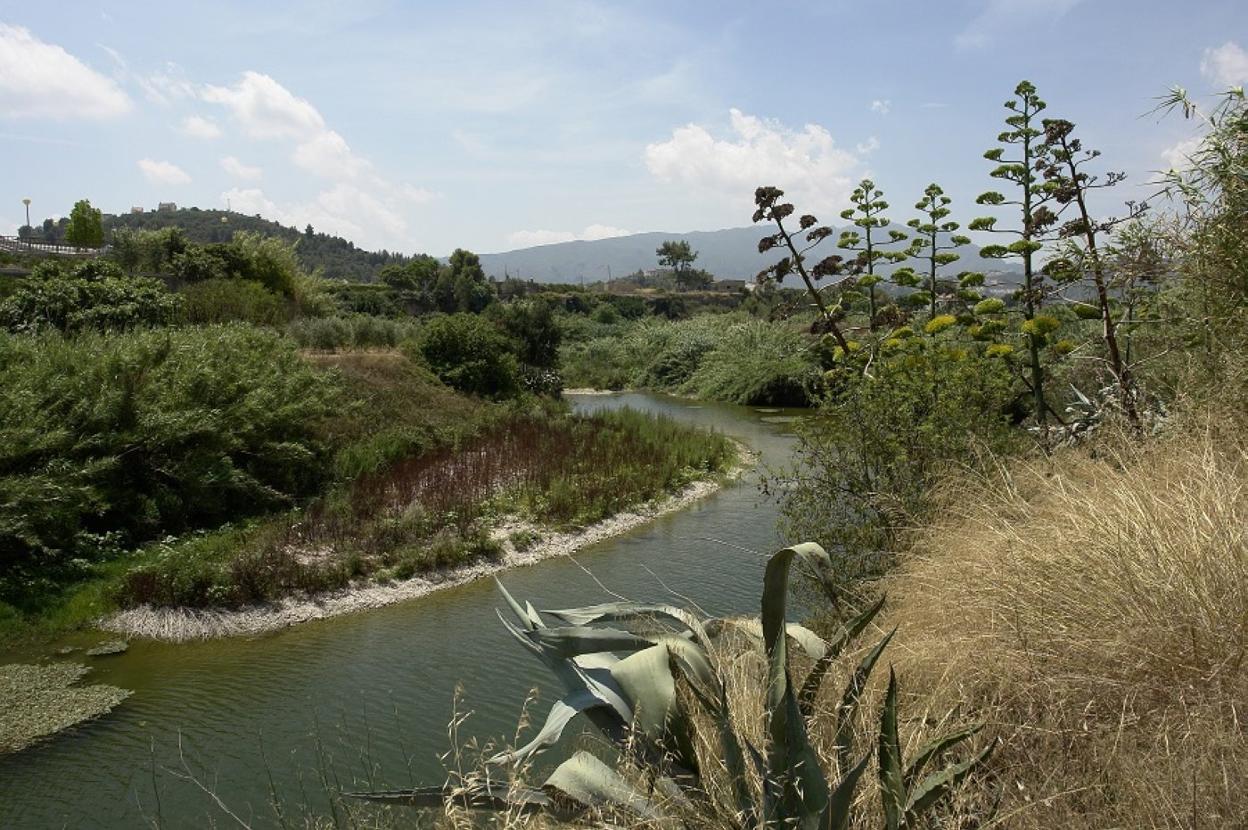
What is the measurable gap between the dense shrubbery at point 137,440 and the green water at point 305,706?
2.40 m

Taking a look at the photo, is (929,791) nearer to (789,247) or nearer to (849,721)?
(849,721)

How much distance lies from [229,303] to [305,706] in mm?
19571

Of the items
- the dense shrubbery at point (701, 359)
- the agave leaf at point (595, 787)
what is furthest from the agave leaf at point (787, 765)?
the dense shrubbery at point (701, 359)

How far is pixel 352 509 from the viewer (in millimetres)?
13008

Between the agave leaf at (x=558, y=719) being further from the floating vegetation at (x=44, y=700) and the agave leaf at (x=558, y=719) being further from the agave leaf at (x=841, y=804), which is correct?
the floating vegetation at (x=44, y=700)

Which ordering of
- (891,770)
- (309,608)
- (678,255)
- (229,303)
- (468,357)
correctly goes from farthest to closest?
1. (678,255)
2. (229,303)
3. (468,357)
4. (309,608)
5. (891,770)

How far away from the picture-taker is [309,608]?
10242 mm

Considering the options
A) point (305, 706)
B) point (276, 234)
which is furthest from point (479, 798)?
point (276, 234)

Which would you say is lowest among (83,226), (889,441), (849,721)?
(849,721)

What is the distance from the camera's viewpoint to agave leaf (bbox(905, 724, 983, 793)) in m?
2.91

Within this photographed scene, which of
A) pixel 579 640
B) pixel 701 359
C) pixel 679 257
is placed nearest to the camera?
pixel 579 640

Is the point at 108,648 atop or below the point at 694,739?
below

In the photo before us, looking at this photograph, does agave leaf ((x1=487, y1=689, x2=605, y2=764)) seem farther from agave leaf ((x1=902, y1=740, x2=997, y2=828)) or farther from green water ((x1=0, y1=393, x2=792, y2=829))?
green water ((x1=0, y1=393, x2=792, y2=829))

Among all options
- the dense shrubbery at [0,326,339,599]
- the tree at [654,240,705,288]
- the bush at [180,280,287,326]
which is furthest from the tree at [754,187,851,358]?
the tree at [654,240,705,288]
